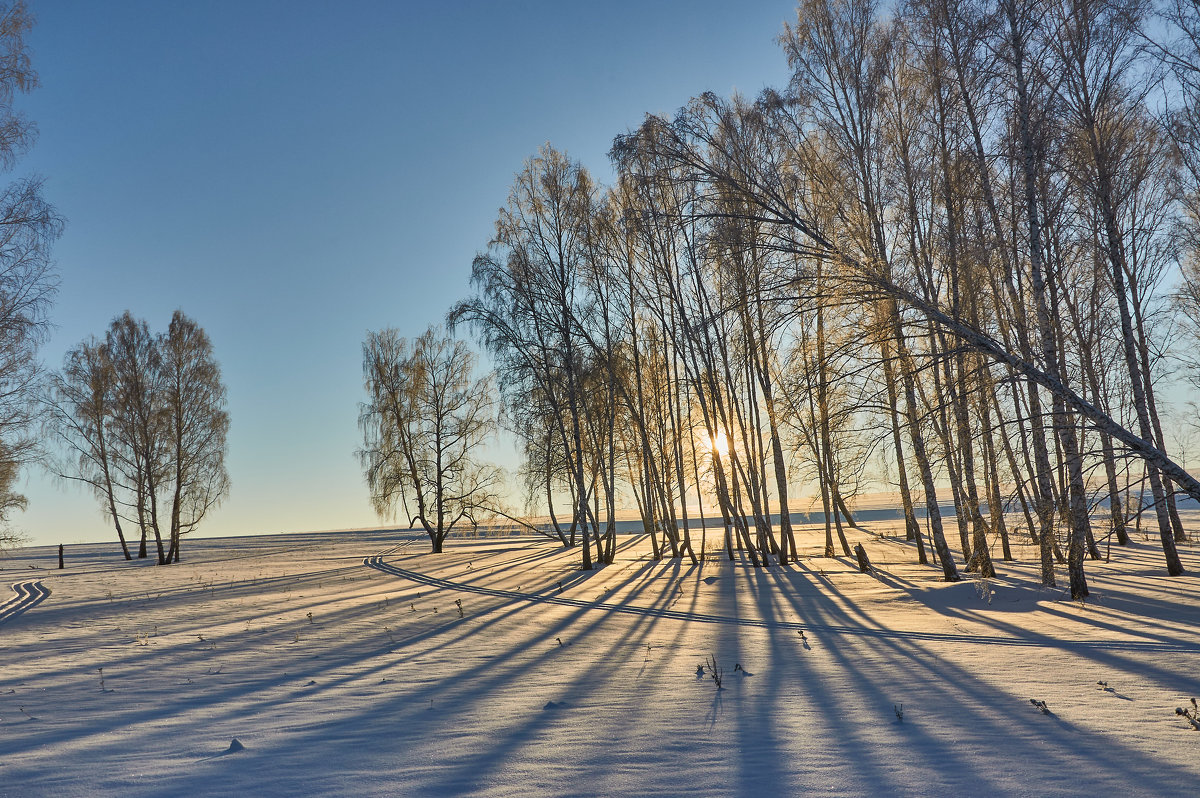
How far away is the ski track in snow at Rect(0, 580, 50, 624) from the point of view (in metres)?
14.0

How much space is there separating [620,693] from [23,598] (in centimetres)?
1770

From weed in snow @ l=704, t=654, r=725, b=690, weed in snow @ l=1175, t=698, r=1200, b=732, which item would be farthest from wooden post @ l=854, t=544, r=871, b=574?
weed in snow @ l=1175, t=698, r=1200, b=732

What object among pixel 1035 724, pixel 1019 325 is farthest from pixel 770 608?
pixel 1035 724

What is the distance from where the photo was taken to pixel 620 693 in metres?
6.35

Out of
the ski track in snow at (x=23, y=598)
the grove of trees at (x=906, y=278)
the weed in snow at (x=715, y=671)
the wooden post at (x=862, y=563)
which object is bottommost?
the wooden post at (x=862, y=563)

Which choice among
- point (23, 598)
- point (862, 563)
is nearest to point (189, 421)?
point (23, 598)

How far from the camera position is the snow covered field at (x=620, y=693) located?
4.09m

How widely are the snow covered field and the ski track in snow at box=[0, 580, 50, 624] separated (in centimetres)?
53

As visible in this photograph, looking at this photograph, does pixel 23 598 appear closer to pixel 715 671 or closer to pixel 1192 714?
pixel 715 671

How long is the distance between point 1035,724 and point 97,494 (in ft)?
117

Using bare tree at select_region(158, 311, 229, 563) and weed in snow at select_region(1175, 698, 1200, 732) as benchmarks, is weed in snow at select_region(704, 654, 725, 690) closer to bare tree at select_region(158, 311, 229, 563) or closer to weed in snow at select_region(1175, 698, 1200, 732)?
weed in snow at select_region(1175, 698, 1200, 732)

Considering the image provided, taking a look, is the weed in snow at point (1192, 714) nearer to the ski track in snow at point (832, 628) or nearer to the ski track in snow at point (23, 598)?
the ski track in snow at point (832, 628)

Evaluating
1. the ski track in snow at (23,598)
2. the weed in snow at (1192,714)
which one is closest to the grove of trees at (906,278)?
the weed in snow at (1192,714)

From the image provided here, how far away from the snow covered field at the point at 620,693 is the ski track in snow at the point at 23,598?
53 centimetres
